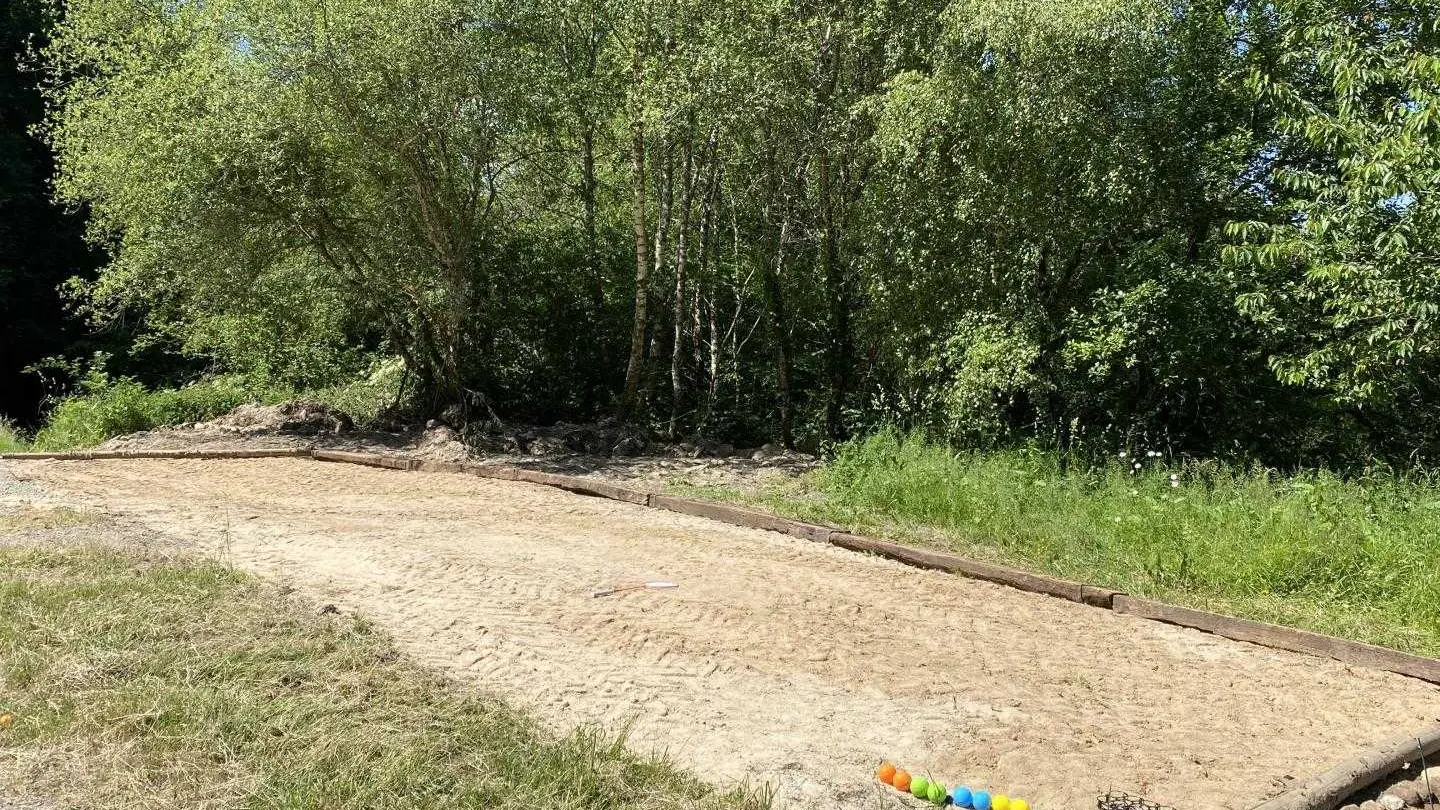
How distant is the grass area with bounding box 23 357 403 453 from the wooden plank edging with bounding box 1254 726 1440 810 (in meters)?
13.0

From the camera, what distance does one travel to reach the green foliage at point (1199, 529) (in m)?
6.27

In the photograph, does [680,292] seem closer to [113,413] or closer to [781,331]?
[781,331]

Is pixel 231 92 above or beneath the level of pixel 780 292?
above

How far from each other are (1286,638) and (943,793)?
3090 millimetres

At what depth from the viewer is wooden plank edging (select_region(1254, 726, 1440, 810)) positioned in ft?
12.3

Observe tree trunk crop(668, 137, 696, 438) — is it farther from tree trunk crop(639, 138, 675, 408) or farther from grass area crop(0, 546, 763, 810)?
grass area crop(0, 546, 763, 810)

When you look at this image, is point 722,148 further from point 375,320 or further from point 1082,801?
point 1082,801

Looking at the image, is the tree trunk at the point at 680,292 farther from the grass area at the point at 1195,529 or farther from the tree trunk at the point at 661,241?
the grass area at the point at 1195,529

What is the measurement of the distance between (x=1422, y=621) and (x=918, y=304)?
20.1ft

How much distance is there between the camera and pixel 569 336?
1464cm

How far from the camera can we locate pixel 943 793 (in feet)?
12.1

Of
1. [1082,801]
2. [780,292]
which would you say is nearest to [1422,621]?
[1082,801]

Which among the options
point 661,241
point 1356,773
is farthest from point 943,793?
point 661,241

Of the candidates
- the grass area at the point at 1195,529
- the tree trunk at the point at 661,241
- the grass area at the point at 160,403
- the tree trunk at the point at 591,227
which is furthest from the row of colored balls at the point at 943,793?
the grass area at the point at 160,403
